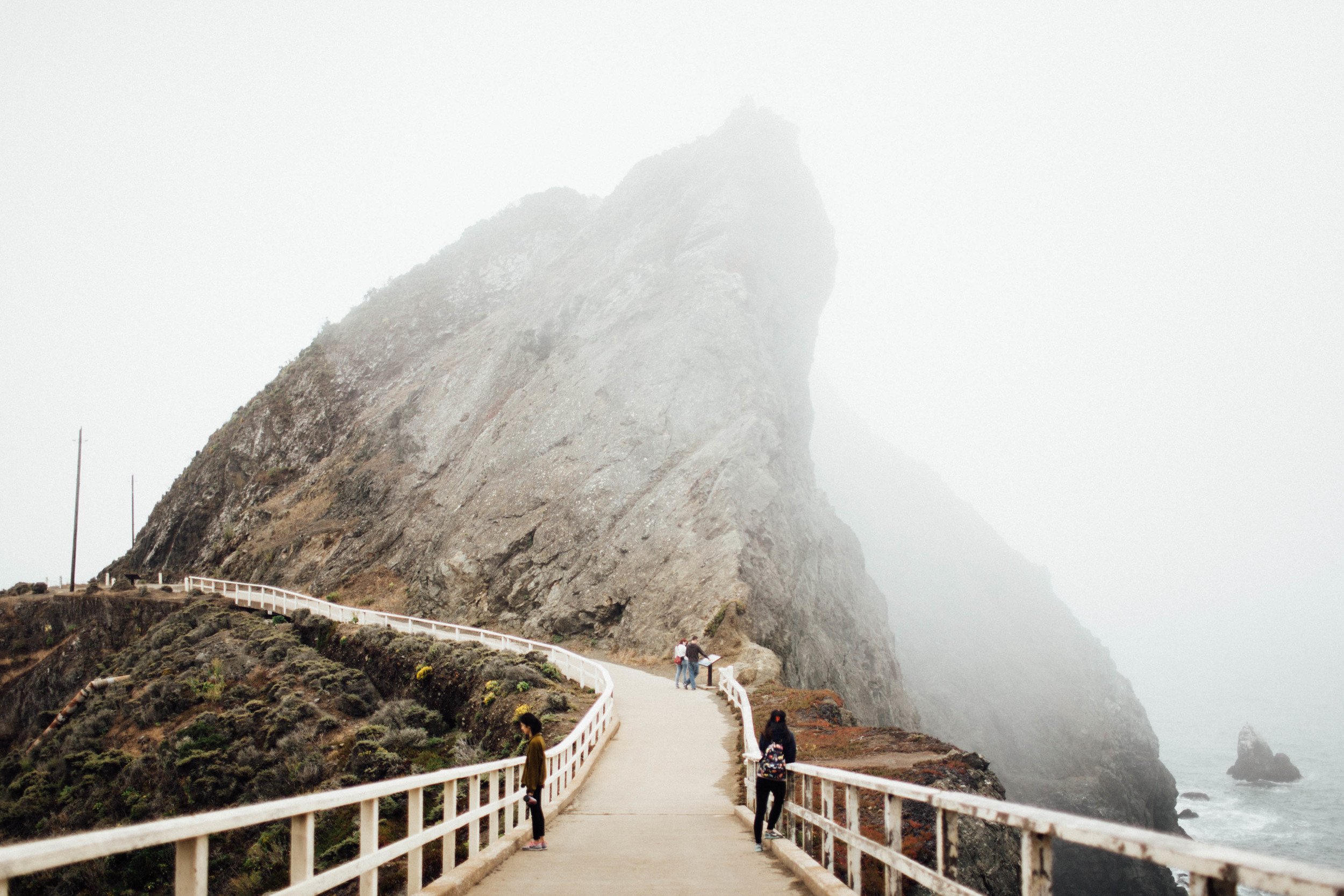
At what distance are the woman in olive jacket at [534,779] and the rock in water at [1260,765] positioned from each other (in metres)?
103

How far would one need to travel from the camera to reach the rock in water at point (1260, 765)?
3265 inches

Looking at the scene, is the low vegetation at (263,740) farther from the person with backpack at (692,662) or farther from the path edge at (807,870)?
the path edge at (807,870)

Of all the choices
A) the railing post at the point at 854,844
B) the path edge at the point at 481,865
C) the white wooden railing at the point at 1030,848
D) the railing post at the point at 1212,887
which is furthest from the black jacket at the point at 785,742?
the railing post at the point at 1212,887

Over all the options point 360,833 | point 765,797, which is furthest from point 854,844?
point 360,833

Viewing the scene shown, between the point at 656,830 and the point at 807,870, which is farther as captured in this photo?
the point at 656,830

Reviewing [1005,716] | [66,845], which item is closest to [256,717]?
[66,845]

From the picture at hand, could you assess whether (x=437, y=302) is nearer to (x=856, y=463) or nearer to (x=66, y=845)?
(x=66, y=845)

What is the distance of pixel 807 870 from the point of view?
23.8 ft

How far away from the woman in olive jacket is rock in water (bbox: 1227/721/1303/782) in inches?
4073

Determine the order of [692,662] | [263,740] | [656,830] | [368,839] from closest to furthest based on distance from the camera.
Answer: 1. [368,839]
2. [656,830]
3. [263,740]
4. [692,662]

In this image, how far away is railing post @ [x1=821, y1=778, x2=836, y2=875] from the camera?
7.25 metres

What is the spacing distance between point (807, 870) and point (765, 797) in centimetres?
189

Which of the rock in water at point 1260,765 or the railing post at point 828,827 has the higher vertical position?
the railing post at point 828,827

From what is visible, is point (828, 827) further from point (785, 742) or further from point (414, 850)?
point (414, 850)
